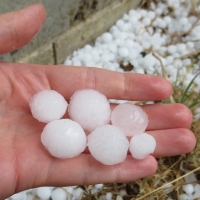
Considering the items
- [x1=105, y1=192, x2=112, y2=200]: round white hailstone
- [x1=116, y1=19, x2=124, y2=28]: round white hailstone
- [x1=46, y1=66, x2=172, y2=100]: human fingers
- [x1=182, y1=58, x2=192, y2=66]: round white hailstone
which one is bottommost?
[x1=105, y1=192, x2=112, y2=200]: round white hailstone

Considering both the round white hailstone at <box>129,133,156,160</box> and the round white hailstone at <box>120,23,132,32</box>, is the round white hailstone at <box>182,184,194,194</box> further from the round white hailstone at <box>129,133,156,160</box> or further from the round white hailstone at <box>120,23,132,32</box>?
the round white hailstone at <box>120,23,132,32</box>

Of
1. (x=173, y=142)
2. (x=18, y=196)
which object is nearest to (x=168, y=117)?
(x=173, y=142)

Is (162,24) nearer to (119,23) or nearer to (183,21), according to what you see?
(183,21)

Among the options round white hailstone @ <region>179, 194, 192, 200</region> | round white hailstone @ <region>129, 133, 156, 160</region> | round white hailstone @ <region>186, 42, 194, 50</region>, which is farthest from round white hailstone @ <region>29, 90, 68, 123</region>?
round white hailstone @ <region>186, 42, 194, 50</region>

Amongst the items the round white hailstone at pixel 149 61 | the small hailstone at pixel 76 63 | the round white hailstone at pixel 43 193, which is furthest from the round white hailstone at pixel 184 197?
the small hailstone at pixel 76 63

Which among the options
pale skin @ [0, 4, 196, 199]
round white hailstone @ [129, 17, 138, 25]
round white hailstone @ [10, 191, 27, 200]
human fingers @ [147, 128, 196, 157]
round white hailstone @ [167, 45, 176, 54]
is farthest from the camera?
round white hailstone @ [129, 17, 138, 25]

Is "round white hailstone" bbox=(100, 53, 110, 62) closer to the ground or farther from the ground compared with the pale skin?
closer to the ground
